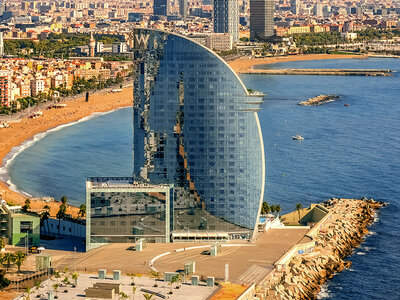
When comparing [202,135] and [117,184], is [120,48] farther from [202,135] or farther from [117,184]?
[117,184]

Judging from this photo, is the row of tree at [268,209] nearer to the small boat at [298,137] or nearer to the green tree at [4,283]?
the green tree at [4,283]

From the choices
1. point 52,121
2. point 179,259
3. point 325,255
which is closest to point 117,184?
point 179,259

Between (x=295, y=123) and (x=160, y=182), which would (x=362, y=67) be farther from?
(x=160, y=182)

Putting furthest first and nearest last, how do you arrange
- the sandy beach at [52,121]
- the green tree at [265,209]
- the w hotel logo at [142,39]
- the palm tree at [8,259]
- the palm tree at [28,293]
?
1. the sandy beach at [52,121]
2. the green tree at [265,209]
3. the w hotel logo at [142,39]
4. the palm tree at [8,259]
5. the palm tree at [28,293]

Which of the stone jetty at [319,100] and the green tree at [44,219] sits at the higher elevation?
the green tree at [44,219]

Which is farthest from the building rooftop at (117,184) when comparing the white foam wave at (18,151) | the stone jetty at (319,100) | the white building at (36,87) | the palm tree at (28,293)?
the stone jetty at (319,100)

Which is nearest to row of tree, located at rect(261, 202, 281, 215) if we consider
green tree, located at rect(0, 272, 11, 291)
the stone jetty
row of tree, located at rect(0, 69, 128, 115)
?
green tree, located at rect(0, 272, 11, 291)

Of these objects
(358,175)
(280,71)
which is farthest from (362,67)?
(358,175)
